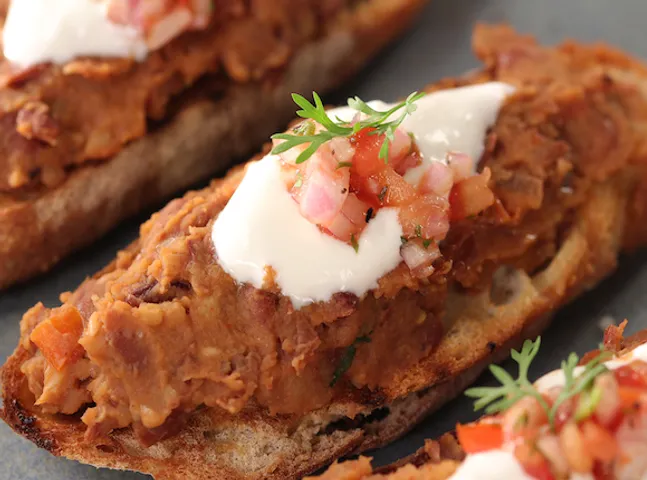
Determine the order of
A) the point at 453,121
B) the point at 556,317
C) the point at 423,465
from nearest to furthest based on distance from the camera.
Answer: the point at 423,465
the point at 453,121
the point at 556,317

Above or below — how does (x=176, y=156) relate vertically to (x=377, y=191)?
below

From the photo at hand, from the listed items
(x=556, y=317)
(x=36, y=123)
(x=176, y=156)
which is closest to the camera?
(x=36, y=123)

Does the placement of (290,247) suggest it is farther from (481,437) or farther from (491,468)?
(491,468)

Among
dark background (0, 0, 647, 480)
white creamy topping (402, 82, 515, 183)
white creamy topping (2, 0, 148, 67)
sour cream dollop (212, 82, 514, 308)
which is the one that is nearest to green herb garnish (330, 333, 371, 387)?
sour cream dollop (212, 82, 514, 308)

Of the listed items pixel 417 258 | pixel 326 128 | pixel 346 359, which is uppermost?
pixel 326 128

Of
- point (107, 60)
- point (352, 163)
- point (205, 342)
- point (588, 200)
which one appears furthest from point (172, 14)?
point (588, 200)

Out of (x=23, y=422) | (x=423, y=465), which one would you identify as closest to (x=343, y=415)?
(x=423, y=465)

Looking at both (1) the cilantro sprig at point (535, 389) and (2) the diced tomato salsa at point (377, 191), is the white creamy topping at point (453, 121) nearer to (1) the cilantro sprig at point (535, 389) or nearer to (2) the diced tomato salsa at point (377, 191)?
(2) the diced tomato salsa at point (377, 191)

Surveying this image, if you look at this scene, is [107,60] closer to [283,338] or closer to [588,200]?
[283,338]
